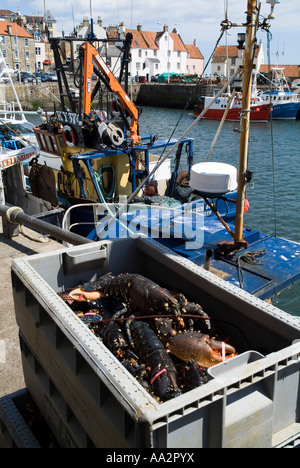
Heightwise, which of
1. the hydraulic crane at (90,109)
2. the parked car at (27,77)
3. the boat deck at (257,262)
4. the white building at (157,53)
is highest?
the white building at (157,53)

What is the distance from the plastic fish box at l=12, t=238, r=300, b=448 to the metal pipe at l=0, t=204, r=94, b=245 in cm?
222

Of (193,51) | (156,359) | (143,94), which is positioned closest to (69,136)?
(156,359)

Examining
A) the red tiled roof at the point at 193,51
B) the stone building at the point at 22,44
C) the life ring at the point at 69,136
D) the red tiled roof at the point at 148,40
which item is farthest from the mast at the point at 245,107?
the red tiled roof at the point at 193,51

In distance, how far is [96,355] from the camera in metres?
2.47

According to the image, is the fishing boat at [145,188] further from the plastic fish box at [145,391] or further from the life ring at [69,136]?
the plastic fish box at [145,391]

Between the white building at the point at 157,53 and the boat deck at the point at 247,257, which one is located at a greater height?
the white building at the point at 157,53

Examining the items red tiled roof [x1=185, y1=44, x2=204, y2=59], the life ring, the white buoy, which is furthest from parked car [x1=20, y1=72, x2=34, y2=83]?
the white buoy

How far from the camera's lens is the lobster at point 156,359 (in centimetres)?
274

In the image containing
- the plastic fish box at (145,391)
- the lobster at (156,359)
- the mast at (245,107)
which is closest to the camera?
the plastic fish box at (145,391)

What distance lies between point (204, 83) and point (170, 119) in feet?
39.4

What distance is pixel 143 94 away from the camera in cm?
5725

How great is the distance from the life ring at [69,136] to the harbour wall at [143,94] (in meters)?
37.0

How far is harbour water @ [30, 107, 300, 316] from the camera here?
13.8m
